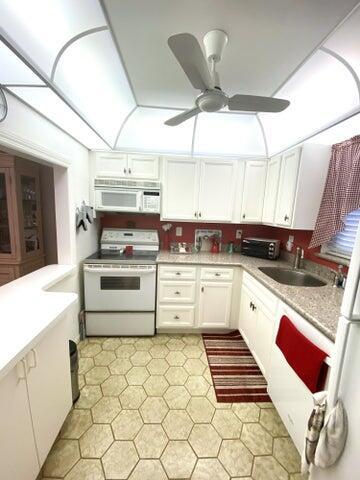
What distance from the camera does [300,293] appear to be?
1.61 meters

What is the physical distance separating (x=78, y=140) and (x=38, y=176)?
0.86m

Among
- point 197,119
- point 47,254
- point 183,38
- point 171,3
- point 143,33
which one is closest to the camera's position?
point 183,38

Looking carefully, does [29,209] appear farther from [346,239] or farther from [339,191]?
[346,239]

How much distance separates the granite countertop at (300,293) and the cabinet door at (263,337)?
0.94 feet

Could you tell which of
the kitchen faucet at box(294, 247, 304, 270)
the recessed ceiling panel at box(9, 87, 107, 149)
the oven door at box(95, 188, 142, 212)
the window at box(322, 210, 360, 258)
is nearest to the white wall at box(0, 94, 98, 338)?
the recessed ceiling panel at box(9, 87, 107, 149)

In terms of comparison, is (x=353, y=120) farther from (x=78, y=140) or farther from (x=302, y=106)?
(x=78, y=140)

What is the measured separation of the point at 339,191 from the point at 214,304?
5.60ft

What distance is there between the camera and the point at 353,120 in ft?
5.58

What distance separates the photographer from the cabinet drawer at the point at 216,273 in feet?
8.11

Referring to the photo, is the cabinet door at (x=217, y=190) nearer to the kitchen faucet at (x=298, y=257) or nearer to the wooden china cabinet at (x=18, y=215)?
the kitchen faucet at (x=298, y=257)

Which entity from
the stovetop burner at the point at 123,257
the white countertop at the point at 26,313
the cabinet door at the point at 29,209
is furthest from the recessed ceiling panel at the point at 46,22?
the stovetop burner at the point at 123,257

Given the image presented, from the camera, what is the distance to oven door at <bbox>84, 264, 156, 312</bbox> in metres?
2.35

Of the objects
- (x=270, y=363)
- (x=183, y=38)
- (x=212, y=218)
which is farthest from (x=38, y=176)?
(x=270, y=363)

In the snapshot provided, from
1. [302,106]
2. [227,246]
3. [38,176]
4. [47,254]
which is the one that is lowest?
[47,254]
